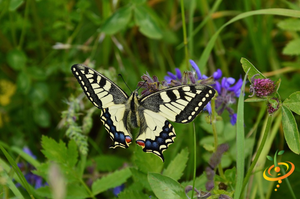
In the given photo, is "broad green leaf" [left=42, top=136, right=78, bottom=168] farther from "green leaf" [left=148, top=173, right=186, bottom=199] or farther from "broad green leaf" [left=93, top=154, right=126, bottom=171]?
"broad green leaf" [left=93, top=154, right=126, bottom=171]

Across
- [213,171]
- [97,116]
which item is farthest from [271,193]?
[97,116]

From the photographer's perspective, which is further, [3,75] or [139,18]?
[3,75]

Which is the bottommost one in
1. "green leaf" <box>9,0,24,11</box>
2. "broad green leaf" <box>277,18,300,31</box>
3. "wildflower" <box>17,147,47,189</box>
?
"wildflower" <box>17,147,47,189</box>

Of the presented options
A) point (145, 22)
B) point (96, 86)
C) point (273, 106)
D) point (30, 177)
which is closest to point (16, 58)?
point (30, 177)

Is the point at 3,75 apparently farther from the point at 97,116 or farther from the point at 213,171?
the point at 213,171

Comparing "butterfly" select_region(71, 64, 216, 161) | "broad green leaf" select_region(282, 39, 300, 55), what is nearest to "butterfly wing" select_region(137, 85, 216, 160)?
"butterfly" select_region(71, 64, 216, 161)

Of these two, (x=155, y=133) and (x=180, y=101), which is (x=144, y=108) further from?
(x=180, y=101)
